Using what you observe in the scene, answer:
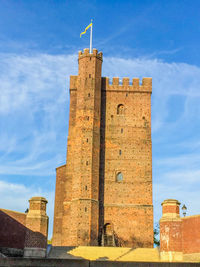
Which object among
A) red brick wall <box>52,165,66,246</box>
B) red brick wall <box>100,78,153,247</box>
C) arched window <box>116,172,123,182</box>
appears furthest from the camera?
arched window <box>116,172,123,182</box>

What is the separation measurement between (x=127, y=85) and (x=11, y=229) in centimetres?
2047

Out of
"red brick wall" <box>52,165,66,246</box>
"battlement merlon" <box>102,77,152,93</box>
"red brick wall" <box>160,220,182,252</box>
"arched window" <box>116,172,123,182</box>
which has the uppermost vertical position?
"battlement merlon" <box>102,77,152,93</box>

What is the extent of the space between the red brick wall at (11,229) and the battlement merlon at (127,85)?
18012 millimetres

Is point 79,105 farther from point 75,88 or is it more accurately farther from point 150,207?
point 150,207

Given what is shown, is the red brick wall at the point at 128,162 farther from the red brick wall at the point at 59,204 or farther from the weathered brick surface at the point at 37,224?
the weathered brick surface at the point at 37,224

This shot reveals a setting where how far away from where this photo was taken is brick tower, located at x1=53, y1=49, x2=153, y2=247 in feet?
121

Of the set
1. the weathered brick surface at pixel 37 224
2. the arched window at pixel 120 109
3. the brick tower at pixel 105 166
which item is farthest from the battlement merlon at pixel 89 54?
the weathered brick surface at pixel 37 224

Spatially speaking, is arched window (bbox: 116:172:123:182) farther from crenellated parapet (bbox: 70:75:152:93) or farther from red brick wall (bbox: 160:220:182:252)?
red brick wall (bbox: 160:220:182:252)

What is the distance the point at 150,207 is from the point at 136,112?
384 inches

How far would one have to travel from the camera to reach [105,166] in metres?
A: 39.8

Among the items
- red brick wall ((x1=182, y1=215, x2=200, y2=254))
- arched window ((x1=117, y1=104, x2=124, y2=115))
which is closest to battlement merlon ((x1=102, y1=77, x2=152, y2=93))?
arched window ((x1=117, y1=104, x2=124, y2=115))

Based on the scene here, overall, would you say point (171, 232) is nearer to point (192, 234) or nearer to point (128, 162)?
point (192, 234)

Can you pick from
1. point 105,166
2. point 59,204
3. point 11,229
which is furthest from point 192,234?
point 59,204

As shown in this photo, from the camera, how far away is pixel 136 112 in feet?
137
